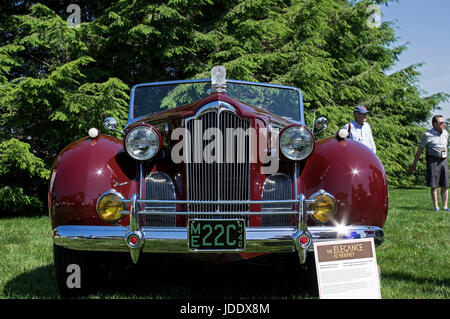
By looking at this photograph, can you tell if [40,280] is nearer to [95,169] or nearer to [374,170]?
[95,169]

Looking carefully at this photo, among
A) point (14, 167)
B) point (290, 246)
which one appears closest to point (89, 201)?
point (290, 246)

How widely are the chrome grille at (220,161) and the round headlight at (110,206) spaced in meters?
0.44

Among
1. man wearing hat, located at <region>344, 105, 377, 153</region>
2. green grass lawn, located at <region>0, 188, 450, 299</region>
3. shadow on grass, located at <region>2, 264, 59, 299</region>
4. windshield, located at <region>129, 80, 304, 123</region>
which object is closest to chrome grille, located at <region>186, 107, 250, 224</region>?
green grass lawn, located at <region>0, 188, 450, 299</region>

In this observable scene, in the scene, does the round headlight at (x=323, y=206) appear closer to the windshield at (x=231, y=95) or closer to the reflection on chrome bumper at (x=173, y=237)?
the reflection on chrome bumper at (x=173, y=237)

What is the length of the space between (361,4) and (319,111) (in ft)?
11.3

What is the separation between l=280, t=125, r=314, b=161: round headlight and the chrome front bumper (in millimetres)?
379

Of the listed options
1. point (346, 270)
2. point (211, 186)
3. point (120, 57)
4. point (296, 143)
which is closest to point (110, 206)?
point (211, 186)

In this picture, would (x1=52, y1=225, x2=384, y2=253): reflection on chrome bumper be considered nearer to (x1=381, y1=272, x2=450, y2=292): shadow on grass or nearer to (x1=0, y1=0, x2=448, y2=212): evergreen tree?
(x1=381, y1=272, x2=450, y2=292): shadow on grass

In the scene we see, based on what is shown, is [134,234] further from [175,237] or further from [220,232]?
[220,232]

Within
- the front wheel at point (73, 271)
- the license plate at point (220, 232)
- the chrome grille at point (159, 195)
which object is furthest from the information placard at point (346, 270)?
the front wheel at point (73, 271)

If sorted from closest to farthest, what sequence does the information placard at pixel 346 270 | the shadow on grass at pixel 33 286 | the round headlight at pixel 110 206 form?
1. the information placard at pixel 346 270
2. the round headlight at pixel 110 206
3. the shadow on grass at pixel 33 286

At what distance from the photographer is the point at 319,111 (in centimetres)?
1058

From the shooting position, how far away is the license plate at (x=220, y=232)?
2.35 meters

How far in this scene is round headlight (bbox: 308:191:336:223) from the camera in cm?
258
